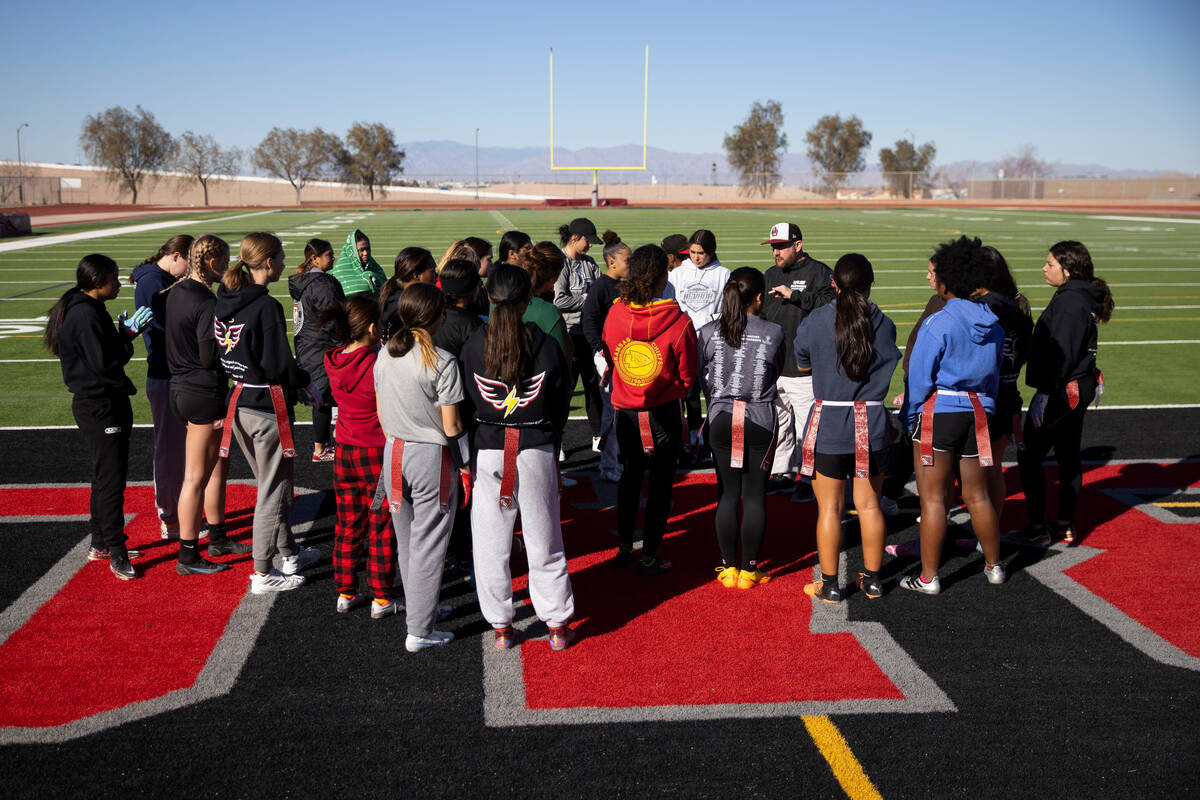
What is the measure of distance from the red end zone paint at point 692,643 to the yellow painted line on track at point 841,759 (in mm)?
228

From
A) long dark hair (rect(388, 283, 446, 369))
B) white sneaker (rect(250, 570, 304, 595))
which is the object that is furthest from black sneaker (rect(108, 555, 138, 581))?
long dark hair (rect(388, 283, 446, 369))

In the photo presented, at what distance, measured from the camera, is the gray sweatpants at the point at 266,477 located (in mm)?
5055

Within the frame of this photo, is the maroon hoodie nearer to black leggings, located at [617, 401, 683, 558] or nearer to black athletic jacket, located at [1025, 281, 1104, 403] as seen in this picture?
black leggings, located at [617, 401, 683, 558]

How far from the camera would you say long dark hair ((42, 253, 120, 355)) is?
5.07 metres

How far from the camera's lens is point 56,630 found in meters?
4.76

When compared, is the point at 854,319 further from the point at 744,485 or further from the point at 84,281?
the point at 84,281

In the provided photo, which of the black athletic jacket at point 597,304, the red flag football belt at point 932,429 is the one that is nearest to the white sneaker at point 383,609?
the black athletic jacket at point 597,304

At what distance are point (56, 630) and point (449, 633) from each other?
2066mm

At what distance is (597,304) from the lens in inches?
266

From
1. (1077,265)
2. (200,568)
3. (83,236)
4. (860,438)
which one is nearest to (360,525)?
(200,568)

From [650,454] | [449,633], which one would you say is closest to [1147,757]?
[650,454]

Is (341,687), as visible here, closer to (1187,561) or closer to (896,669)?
(896,669)

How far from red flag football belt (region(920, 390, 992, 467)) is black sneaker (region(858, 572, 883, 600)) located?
75 cm

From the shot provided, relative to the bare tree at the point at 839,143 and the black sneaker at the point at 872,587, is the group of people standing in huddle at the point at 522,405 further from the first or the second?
the bare tree at the point at 839,143
